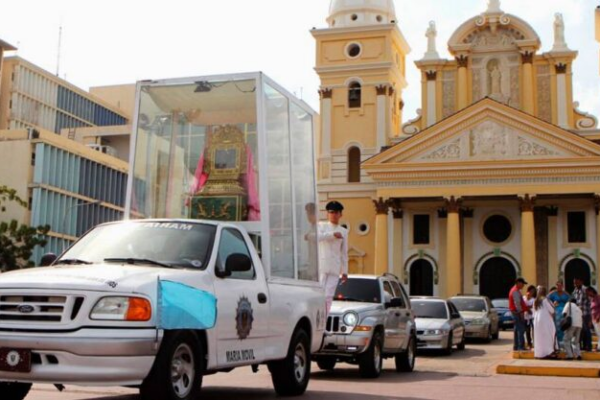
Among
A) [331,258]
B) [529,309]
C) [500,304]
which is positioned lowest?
[529,309]

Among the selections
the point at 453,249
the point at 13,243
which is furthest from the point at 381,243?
the point at 13,243

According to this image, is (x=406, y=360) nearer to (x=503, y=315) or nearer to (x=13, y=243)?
(x=503, y=315)

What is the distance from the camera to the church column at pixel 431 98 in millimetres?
47875

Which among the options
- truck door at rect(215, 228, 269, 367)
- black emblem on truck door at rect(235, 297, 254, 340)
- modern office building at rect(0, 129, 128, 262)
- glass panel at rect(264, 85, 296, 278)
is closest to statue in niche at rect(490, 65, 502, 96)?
modern office building at rect(0, 129, 128, 262)

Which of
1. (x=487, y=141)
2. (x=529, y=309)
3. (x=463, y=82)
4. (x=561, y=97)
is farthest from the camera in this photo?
(x=463, y=82)

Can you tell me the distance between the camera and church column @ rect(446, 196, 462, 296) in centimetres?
4250

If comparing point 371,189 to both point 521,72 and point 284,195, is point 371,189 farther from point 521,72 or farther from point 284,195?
point 284,195

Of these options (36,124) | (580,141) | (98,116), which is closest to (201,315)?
(580,141)

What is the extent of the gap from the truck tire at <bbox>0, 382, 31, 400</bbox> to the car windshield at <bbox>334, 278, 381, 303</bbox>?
6835mm

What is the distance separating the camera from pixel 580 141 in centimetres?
4100

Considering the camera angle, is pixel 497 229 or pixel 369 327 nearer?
pixel 369 327

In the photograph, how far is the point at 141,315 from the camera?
24.9 ft

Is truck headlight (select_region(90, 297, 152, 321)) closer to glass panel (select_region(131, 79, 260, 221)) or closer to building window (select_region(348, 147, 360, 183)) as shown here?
glass panel (select_region(131, 79, 260, 221))

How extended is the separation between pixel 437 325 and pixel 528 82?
2904 centimetres
